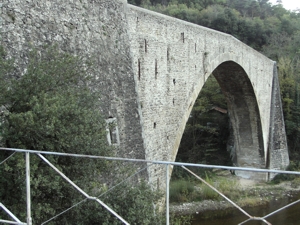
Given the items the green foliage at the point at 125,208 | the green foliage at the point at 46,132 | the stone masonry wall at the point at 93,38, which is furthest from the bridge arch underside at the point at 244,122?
the green foliage at the point at 46,132

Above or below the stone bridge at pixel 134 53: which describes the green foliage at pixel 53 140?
below

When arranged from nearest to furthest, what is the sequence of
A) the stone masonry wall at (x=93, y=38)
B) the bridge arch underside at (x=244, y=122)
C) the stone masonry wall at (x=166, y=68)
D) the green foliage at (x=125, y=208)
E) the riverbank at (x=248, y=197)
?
1. the green foliage at (x=125, y=208)
2. the stone masonry wall at (x=93, y=38)
3. the stone masonry wall at (x=166, y=68)
4. the riverbank at (x=248, y=197)
5. the bridge arch underside at (x=244, y=122)

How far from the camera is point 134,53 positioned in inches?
297

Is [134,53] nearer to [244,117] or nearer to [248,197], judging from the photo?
[248,197]

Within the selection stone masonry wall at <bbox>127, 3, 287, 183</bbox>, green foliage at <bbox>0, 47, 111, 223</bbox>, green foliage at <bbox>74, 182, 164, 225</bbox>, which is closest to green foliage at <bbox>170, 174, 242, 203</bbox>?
stone masonry wall at <bbox>127, 3, 287, 183</bbox>

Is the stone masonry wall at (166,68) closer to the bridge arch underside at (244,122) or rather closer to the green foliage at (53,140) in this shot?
the green foliage at (53,140)

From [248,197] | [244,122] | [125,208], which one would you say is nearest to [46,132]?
[125,208]

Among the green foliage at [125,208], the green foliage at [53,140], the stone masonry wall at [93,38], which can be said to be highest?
the stone masonry wall at [93,38]

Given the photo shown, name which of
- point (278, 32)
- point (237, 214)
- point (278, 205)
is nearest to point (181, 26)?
point (237, 214)

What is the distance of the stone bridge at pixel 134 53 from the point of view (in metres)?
5.01

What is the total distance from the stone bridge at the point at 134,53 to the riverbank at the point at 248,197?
3.78m

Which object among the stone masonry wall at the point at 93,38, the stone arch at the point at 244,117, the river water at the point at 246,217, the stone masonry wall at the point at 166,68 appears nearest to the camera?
the stone masonry wall at the point at 93,38

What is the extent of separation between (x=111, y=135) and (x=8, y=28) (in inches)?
98.6

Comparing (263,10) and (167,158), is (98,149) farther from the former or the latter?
(263,10)
